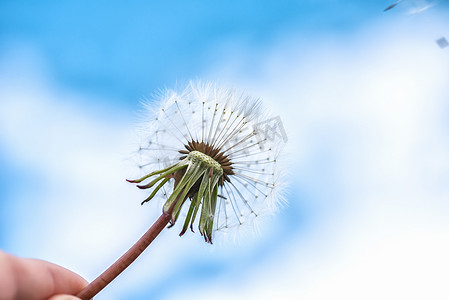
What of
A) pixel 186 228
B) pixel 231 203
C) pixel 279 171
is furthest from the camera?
pixel 279 171

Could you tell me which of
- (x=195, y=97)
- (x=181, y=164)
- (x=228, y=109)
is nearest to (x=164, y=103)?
(x=195, y=97)

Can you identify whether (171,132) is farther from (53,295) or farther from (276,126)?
(53,295)

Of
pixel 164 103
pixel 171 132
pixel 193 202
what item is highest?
pixel 164 103

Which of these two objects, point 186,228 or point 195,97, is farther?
point 195,97

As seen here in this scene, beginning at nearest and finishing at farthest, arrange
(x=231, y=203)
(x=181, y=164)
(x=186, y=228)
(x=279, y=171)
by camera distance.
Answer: (x=186, y=228) < (x=181, y=164) < (x=231, y=203) < (x=279, y=171)

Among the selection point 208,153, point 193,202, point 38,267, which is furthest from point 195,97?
point 38,267

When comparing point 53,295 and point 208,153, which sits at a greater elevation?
point 208,153
